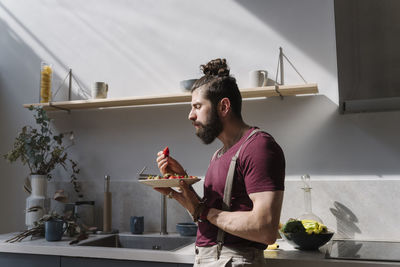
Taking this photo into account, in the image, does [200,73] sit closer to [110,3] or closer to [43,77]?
[110,3]

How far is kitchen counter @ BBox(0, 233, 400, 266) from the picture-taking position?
1.58m

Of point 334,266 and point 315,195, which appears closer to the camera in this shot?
point 334,266

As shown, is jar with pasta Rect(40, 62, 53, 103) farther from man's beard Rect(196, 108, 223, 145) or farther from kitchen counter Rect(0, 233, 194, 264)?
man's beard Rect(196, 108, 223, 145)

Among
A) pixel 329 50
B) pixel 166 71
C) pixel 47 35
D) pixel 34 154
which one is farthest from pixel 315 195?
pixel 47 35

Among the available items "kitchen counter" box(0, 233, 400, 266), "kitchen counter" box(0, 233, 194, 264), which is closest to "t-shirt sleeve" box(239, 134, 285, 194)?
"kitchen counter" box(0, 233, 400, 266)

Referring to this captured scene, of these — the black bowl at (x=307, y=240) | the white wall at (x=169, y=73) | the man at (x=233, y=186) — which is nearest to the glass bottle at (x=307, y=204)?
the white wall at (x=169, y=73)

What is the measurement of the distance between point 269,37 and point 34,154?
169 centimetres

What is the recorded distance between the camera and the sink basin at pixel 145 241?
2.23 metres

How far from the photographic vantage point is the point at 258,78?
7.36 ft

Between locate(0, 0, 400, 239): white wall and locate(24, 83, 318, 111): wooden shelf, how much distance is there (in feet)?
0.31

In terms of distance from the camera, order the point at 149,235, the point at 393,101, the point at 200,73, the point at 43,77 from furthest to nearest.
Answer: the point at 43,77 < the point at 200,73 < the point at 149,235 < the point at 393,101

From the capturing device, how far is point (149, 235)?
2.33 metres

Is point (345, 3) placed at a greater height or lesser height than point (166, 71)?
greater

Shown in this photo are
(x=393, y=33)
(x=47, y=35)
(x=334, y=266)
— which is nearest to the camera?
(x=334, y=266)
